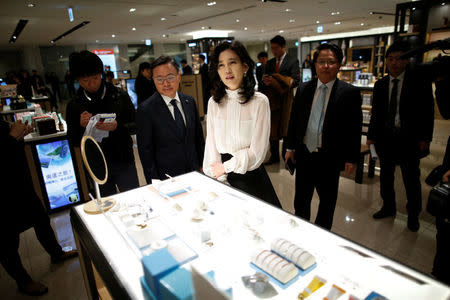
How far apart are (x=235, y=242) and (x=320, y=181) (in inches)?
49.7

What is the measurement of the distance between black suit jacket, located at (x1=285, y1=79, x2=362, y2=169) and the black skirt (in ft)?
1.94

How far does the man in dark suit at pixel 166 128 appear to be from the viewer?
77.4 inches

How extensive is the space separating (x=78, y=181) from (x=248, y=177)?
262cm

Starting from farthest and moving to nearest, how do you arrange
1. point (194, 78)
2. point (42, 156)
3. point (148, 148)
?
point (194, 78)
point (42, 156)
point (148, 148)

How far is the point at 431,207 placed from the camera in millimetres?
1462

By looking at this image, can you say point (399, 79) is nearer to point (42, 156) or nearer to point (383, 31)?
point (42, 156)

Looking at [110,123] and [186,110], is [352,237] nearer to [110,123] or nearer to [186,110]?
[186,110]

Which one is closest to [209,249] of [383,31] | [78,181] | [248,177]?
[248,177]

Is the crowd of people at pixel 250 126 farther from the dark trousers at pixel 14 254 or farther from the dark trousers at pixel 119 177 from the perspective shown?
the dark trousers at pixel 14 254

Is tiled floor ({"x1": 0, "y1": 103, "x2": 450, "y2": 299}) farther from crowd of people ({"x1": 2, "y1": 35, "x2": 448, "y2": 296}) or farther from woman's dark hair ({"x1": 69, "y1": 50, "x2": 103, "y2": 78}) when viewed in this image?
woman's dark hair ({"x1": 69, "y1": 50, "x2": 103, "y2": 78})

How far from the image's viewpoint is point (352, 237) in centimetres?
264

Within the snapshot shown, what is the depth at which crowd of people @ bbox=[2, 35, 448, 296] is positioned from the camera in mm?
1729

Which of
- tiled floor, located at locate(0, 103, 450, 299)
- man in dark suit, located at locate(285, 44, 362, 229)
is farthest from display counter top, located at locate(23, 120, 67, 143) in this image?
man in dark suit, located at locate(285, 44, 362, 229)

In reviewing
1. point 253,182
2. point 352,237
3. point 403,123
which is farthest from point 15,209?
point 403,123
